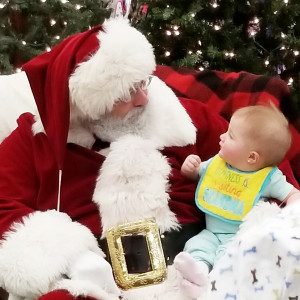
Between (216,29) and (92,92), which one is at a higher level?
(92,92)

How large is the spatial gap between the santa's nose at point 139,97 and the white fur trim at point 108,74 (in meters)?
0.04

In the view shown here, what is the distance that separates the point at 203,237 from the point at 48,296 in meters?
0.44

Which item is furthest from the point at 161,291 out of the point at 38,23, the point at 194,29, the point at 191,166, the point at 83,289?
the point at 38,23

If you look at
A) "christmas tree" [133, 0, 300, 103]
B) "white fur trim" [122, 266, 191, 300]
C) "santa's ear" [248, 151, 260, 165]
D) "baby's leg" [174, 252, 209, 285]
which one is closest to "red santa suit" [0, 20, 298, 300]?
"white fur trim" [122, 266, 191, 300]

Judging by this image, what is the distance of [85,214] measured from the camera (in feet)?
4.96

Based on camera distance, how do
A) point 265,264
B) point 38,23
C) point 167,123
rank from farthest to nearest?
point 38,23 → point 167,123 → point 265,264

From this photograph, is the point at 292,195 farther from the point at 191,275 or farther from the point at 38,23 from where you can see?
the point at 38,23

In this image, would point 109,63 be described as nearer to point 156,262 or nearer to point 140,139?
point 140,139

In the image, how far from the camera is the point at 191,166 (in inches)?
59.1

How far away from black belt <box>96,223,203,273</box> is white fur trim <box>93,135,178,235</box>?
0.03 metres

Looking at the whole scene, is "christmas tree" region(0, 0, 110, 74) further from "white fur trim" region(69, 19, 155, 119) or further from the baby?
the baby

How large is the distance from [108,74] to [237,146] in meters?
0.38

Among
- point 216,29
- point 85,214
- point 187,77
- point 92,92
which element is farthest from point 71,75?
point 216,29

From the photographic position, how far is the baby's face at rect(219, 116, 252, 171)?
140cm
